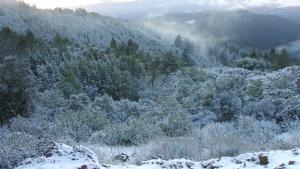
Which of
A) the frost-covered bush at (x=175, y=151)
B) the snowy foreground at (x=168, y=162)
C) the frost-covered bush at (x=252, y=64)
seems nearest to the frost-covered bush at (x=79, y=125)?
the frost-covered bush at (x=175, y=151)

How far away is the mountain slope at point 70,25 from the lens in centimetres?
12656

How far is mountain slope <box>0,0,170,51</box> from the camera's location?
12656cm

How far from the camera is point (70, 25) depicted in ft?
477

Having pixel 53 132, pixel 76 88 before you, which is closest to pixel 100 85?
pixel 76 88

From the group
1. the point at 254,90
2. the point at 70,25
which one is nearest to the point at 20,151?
the point at 254,90

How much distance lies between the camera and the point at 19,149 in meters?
8.79

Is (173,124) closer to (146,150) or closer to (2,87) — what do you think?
(146,150)

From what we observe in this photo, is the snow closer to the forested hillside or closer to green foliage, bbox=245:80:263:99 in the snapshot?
the forested hillside

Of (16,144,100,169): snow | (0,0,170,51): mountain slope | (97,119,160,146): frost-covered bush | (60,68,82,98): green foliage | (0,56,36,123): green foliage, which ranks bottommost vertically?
(0,0,170,51): mountain slope

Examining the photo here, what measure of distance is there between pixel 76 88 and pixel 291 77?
59.3ft

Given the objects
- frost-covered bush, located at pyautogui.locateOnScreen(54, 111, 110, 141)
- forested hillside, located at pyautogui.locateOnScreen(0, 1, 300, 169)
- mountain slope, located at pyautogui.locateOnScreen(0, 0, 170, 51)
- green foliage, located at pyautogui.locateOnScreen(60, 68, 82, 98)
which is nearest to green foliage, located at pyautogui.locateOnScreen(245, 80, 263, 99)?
forested hillside, located at pyautogui.locateOnScreen(0, 1, 300, 169)

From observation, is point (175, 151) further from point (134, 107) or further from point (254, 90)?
point (134, 107)

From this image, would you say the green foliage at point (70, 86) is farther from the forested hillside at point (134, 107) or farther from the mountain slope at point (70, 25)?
the mountain slope at point (70, 25)

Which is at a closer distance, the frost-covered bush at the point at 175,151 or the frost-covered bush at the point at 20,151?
the frost-covered bush at the point at 20,151
